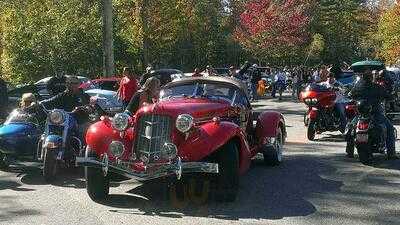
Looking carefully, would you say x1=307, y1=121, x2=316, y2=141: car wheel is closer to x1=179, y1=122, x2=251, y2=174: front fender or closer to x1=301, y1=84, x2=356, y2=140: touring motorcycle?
x1=301, y1=84, x2=356, y2=140: touring motorcycle

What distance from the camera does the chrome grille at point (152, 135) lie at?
7398 mm

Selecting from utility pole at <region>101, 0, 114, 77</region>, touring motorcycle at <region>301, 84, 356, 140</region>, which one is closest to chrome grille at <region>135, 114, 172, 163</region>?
touring motorcycle at <region>301, 84, 356, 140</region>

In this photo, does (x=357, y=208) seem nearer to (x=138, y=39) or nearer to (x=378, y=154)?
(x=378, y=154)

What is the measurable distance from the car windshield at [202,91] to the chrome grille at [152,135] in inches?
62.9

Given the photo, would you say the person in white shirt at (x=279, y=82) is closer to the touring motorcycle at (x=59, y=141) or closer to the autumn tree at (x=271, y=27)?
the autumn tree at (x=271, y=27)

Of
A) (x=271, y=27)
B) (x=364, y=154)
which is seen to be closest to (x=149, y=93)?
(x=364, y=154)

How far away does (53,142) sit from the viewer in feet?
29.5

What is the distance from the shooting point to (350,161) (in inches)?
411

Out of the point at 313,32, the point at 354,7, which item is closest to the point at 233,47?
the point at 313,32

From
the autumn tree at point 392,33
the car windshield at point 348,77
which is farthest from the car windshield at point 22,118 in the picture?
the autumn tree at point 392,33

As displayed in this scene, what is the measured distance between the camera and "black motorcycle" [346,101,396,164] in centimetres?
972

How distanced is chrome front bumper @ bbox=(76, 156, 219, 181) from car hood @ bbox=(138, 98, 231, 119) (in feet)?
2.52

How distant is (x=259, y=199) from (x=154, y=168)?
4.90ft

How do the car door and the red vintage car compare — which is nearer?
the red vintage car
